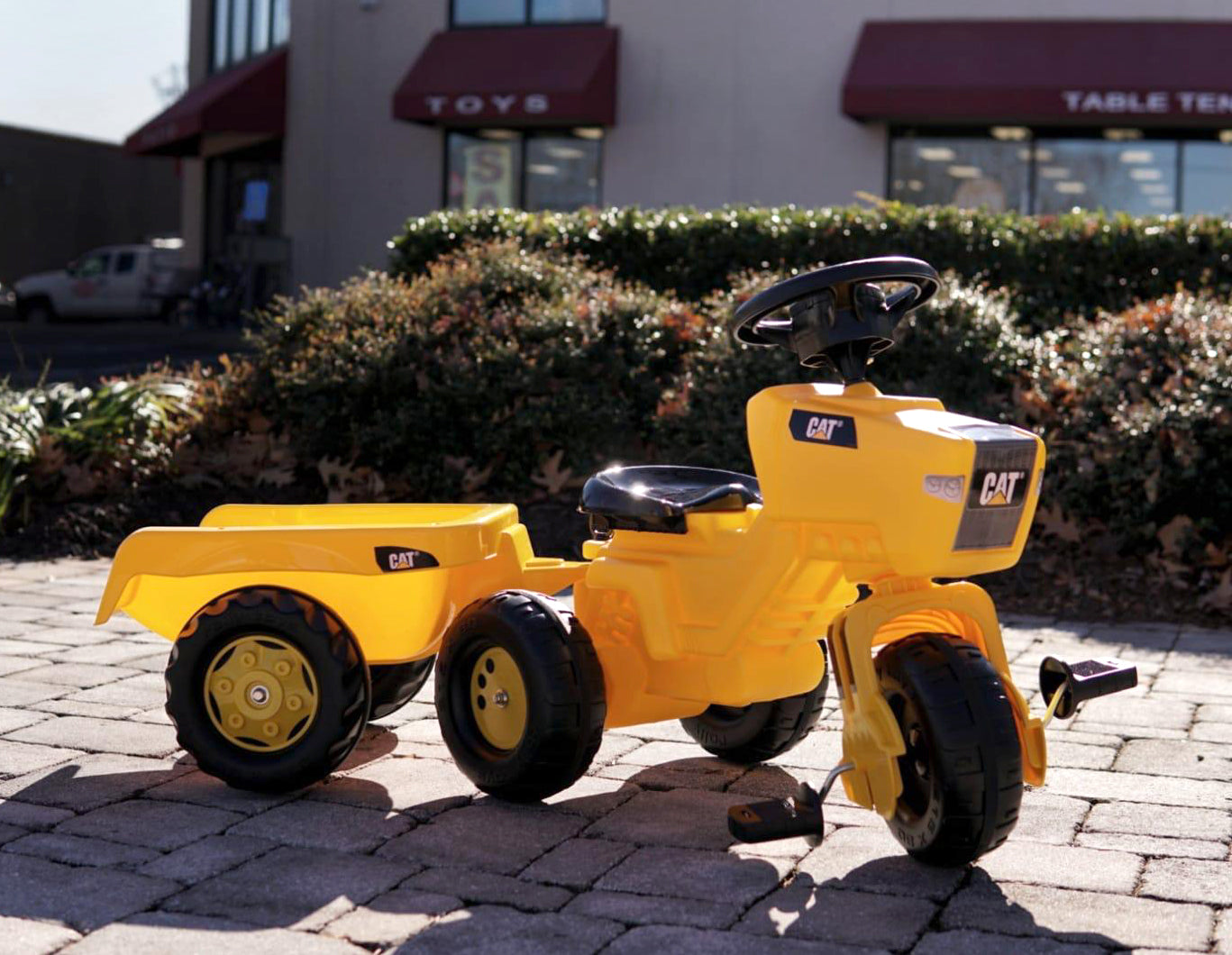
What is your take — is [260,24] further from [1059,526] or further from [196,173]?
[1059,526]

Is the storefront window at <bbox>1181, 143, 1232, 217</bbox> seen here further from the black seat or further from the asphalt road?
the black seat

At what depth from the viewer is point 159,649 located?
6.04m

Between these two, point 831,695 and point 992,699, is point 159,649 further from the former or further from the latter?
point 992,699

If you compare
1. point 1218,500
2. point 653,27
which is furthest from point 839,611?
point 653,27

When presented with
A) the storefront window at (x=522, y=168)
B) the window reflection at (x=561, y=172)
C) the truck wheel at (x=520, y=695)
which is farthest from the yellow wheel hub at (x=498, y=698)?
the storefront window at (x=522, y=168)

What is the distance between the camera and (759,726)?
4480 millimetres

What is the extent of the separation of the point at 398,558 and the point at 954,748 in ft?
5.11

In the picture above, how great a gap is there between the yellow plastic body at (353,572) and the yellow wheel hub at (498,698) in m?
0.29

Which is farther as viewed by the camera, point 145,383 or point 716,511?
point 145,383

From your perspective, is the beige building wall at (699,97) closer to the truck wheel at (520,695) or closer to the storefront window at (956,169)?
the storefront window at (956,169)

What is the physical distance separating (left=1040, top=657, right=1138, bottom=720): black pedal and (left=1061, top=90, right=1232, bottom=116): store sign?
15.0 m

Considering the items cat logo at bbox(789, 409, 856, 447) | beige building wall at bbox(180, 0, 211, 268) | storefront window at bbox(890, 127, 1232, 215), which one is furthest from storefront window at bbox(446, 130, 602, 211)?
cat logo at bbox(789, 409, 856, 447)

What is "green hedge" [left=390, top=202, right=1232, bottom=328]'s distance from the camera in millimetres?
10438

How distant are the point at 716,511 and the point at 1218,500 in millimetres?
4096
